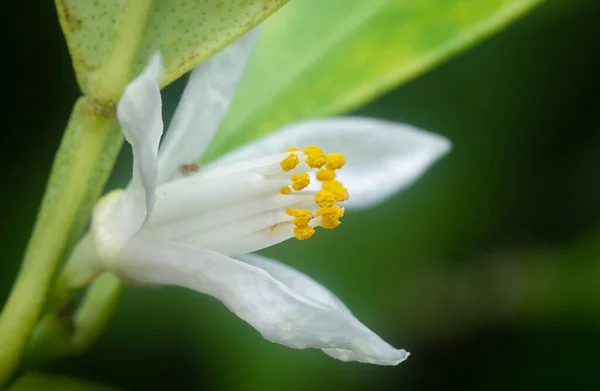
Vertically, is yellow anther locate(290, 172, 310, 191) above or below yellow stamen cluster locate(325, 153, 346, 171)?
below

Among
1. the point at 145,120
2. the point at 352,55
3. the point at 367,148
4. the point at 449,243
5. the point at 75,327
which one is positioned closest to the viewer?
the point at 145,120

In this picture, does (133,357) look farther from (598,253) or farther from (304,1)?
(598,253)

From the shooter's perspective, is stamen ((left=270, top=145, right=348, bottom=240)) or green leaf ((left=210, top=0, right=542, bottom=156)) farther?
green leaf ((left=210, top=0, right=542, bottom=156))

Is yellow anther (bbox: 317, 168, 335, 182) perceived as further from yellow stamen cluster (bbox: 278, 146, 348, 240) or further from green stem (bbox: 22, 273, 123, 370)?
green stem (bbox: 22, 273, 123, 370)

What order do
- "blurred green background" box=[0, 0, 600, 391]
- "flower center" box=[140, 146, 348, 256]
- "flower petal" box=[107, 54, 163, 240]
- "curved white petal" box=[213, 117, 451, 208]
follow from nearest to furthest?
1. "flower petal" box=[107, 54, 163, 240]
2. "flower center" box=[140, 146, 348, 256]
3. "curved white petal" box=[213, 117, 451, 208]
4. "blurred green background" box=[0, 0, 600, 391]

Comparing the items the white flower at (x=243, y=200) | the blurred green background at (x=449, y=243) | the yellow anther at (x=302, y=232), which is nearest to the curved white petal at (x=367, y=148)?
the white flower at (x=243, y=200)

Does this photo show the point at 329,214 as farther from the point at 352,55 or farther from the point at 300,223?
the point at 352,55

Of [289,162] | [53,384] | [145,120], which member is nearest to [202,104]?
[289,162]

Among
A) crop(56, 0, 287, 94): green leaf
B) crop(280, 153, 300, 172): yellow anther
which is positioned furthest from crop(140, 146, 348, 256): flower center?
crop(56, 0, 287, 94): green leaf
